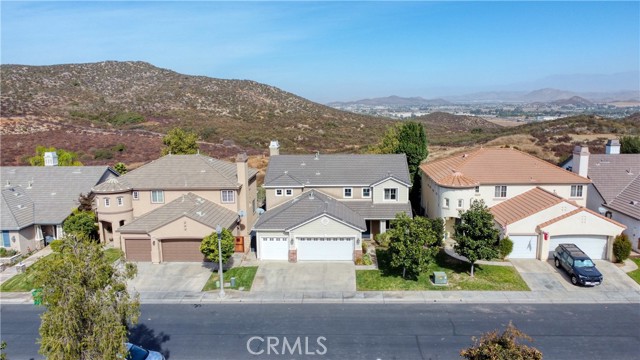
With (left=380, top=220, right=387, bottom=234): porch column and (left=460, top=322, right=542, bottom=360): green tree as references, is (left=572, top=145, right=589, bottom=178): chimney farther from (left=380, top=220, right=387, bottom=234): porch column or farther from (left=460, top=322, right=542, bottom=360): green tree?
(left=460, top=322, right=542, bottom=360): green tree

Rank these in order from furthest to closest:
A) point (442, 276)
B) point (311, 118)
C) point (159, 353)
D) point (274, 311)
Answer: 1. point (311, 118)
2. point (442, 276)
3. point (274, 311)
4. point (159, 353)

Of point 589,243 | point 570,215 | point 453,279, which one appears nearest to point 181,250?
point 453,279

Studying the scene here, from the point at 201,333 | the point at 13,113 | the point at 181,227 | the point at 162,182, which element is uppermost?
the point at 13,113

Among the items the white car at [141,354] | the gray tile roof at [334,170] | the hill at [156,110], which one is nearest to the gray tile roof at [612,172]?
the gray tile roof at [334,170]

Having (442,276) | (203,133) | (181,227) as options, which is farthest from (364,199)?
(203,133)

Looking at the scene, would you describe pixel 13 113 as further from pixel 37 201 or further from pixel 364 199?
pixel 364 199

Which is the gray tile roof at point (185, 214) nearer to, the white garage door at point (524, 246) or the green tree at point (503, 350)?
the white garage door at point (524, 246)

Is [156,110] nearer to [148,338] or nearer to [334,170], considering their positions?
[334,170]

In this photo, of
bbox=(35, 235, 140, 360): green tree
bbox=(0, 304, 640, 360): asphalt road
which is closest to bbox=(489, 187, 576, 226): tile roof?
bbox=(0, 304, 640, 360): asphalt road

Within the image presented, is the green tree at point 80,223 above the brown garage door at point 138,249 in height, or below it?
above
